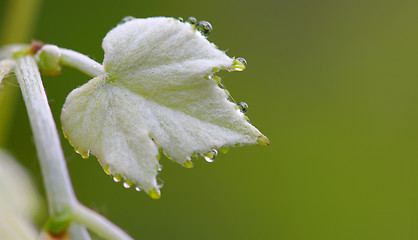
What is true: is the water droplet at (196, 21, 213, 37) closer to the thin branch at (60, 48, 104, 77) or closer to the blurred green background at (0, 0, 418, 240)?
the thin branch at (60, 48, 104, 77)

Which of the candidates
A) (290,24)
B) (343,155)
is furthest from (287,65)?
(343,155)

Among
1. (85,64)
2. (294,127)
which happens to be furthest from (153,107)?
(294,127)

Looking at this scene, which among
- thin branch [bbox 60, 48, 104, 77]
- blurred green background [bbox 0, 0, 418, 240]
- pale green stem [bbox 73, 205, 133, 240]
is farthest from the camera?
blurred green background [bbox 0, 0, 418, 240]

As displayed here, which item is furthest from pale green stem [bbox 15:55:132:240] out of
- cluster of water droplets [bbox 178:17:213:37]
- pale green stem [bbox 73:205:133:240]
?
cluster of water droplets [bbox 178:17:213:37]

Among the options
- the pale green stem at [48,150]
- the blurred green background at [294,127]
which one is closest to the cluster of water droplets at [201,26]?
the pale green stem at [48,150]

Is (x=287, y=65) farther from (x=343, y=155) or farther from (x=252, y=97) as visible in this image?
(x=343, y=155)

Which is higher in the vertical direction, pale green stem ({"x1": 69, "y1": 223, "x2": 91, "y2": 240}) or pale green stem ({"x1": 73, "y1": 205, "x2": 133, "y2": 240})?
pale green stem ({"x1": 73, "y1": 205, "x2": 133, "y2": 240})
